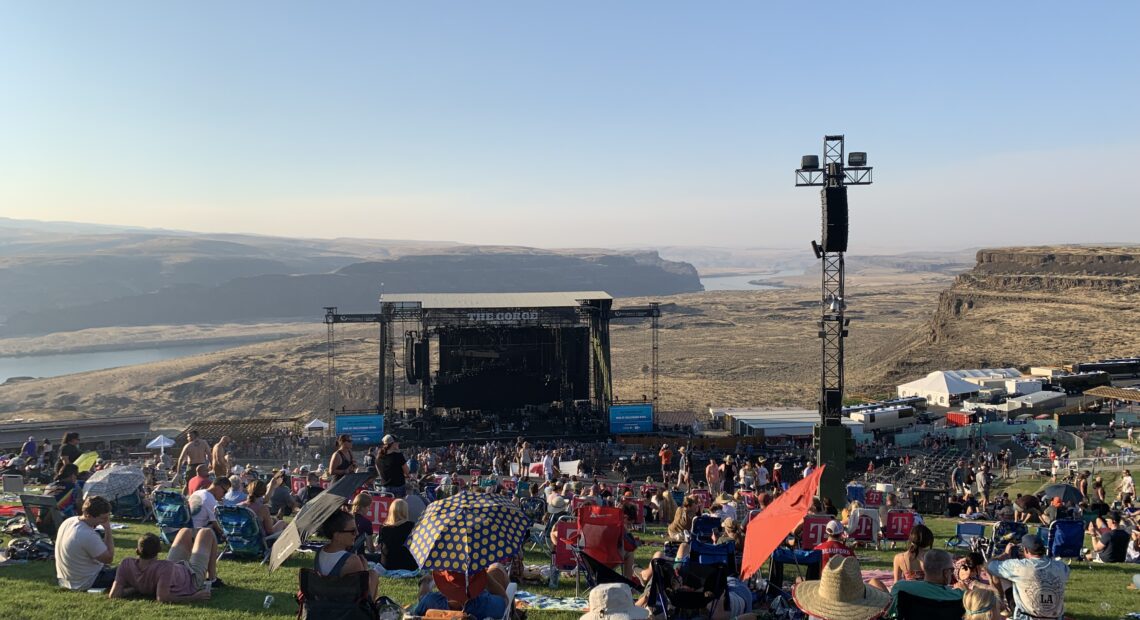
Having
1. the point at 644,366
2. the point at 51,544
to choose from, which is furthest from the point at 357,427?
the point at 644,366

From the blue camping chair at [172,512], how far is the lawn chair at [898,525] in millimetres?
8527

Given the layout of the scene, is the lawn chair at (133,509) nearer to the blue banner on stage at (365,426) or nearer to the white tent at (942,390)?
the blue banner on stage at (365,426)

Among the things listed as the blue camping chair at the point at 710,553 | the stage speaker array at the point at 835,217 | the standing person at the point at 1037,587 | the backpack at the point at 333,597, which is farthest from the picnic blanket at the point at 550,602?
the stage speaker array at the point at 835,217

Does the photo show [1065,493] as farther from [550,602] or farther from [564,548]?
[550,602]

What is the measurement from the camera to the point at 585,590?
932 cm

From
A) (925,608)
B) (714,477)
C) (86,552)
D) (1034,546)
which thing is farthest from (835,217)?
(86,552)

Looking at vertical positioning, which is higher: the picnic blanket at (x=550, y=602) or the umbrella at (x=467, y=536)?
the umbrella at (x=467, y=536)

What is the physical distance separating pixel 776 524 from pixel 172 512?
6592mm

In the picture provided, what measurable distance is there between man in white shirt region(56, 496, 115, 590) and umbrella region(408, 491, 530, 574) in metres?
3.40

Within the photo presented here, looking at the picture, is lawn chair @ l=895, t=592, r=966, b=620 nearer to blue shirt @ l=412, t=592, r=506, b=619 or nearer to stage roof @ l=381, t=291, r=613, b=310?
blue shirt @ l=412, t=592, r=506, b=619

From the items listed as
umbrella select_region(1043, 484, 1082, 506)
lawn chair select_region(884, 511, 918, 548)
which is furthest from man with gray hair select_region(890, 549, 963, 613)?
umbrella select_region(1043, 484, 1082, 506)

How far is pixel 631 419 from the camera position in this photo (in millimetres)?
37625

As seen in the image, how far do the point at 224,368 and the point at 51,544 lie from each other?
240 feet

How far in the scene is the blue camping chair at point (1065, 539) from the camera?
11.0m
